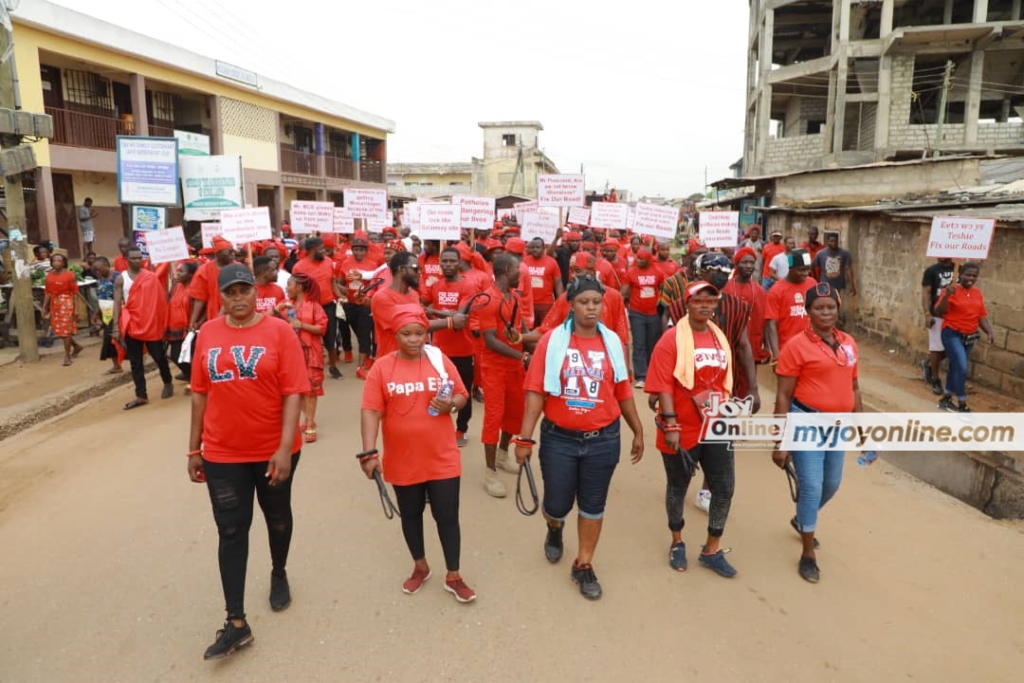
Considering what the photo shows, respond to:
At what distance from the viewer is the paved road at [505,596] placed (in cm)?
320

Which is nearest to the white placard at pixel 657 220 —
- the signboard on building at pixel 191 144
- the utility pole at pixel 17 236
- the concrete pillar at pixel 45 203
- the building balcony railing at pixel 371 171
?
the utility pole at pixel 17 236

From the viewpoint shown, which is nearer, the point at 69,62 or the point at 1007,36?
the point at 69,62

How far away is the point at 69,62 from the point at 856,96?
28095 millimetres

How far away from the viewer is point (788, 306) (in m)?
6.14

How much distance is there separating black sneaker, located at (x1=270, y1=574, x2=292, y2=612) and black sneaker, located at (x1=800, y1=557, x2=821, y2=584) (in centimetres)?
305

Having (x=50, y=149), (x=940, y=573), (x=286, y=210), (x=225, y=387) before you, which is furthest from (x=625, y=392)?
(x=286, y=210)

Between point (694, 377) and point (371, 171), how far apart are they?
34366 millimetres

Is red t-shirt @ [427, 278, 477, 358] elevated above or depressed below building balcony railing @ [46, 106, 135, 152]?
below

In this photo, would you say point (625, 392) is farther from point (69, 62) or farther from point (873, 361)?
Answer: point (69, 62)

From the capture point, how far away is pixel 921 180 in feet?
53.0

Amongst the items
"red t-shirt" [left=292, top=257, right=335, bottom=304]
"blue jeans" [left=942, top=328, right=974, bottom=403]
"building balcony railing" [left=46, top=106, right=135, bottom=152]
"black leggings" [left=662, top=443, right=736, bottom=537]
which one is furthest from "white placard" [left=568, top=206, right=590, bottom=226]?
"building balcony railing" [left=46, top=106, right=135, bottom=152]

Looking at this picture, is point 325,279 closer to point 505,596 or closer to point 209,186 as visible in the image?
point 209,186

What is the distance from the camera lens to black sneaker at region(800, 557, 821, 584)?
13.0 ft

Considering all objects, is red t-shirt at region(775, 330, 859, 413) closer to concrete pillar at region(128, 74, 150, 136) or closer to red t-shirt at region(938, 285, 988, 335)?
red t-shirt at region(938, 285, 988, 335)
